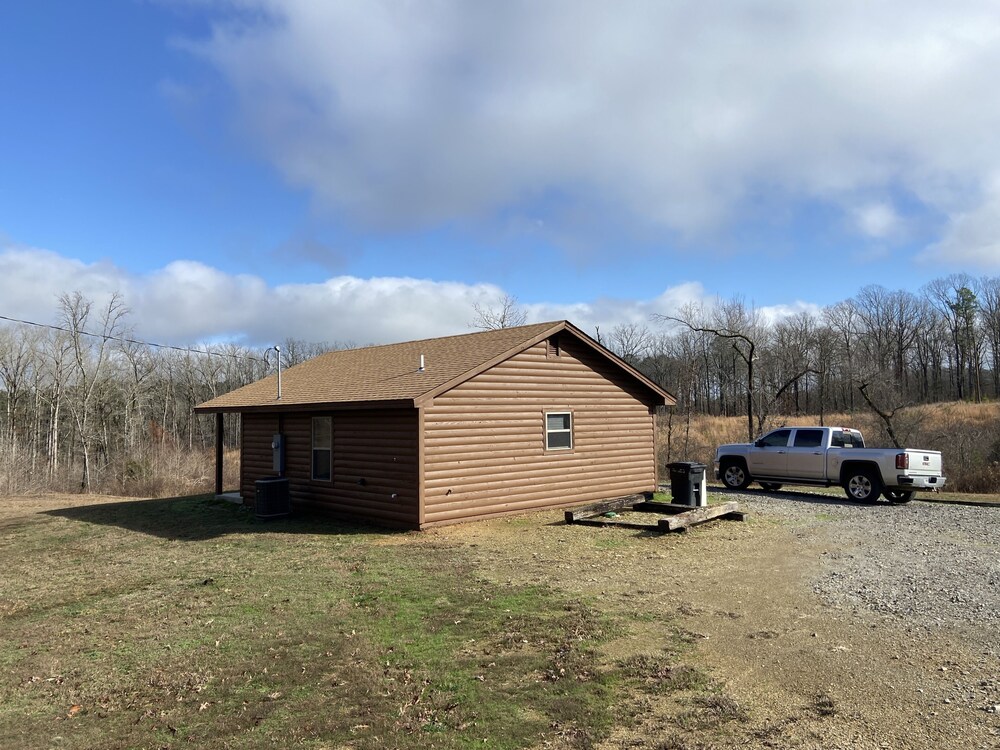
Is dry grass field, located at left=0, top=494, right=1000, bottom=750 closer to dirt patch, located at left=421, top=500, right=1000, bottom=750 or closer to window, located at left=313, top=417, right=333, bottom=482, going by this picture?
dirt patch, located at left=421, top=500, right=1000, bottom=750

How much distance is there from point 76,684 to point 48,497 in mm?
20766

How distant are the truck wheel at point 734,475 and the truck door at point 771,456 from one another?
0.32 metres

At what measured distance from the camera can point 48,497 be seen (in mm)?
22547

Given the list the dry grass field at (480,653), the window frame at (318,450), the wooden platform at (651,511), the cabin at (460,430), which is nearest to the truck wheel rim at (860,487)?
the wooden platform at (651,511)

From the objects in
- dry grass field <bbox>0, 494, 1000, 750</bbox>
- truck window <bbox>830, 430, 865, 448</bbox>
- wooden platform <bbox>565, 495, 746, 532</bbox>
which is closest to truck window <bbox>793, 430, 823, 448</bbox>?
truck window <bbox>830, 430, 865, 448</bbox>

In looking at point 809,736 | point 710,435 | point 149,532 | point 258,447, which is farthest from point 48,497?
point 710,435

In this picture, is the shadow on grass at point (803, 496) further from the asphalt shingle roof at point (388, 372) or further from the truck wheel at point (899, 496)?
the asphalt shingle roof at point (388, 372)

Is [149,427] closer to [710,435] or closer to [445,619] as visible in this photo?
[710,435]

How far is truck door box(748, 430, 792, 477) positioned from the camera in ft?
57.2

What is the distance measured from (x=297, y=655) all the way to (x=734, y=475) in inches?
604

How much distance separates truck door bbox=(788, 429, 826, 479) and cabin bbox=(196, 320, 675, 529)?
11.6 feet

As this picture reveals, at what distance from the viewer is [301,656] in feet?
19.3

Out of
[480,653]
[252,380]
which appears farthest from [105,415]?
[480,653]

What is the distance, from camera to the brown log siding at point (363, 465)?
1247 centimetres
